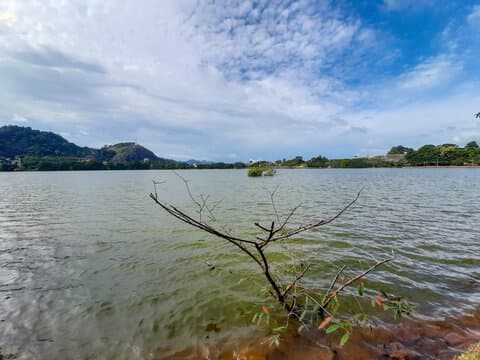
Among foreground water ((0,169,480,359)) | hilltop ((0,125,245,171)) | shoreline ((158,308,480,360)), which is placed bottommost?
foreground water ((0,169,480,359))

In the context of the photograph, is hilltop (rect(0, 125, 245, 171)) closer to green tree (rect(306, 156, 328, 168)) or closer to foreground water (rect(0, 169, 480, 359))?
green tree (rect(306, 156, 328, 168))

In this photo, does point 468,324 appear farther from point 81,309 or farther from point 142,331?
point 81,309

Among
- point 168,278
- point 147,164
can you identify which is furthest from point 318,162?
point 168,278

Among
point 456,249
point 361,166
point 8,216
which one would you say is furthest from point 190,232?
point 361,166

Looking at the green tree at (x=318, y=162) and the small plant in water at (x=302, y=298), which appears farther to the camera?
the green tree at (x=318, y=162)

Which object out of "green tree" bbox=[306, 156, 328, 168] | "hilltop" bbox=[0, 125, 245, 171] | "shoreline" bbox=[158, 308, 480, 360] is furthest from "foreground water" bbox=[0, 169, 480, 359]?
"green tree" bbox=[306, 156, 328, 168]

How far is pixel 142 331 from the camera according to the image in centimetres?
500

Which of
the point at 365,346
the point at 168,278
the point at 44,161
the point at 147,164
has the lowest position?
the point at 168,278

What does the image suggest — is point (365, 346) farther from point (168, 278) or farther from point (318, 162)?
point (318, 162)

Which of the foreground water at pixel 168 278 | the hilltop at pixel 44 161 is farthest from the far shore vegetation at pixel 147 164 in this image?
the foreground water at pixel 168 278

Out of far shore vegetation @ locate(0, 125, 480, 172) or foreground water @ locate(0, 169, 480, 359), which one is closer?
foreground water @ locate(0, 169, 480, 359)

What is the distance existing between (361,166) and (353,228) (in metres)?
160

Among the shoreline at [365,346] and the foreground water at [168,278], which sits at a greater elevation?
the shoreline at [365,346]

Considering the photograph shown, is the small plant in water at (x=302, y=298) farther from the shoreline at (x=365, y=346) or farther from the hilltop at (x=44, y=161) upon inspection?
the hilltop at (x=44, y=161)
